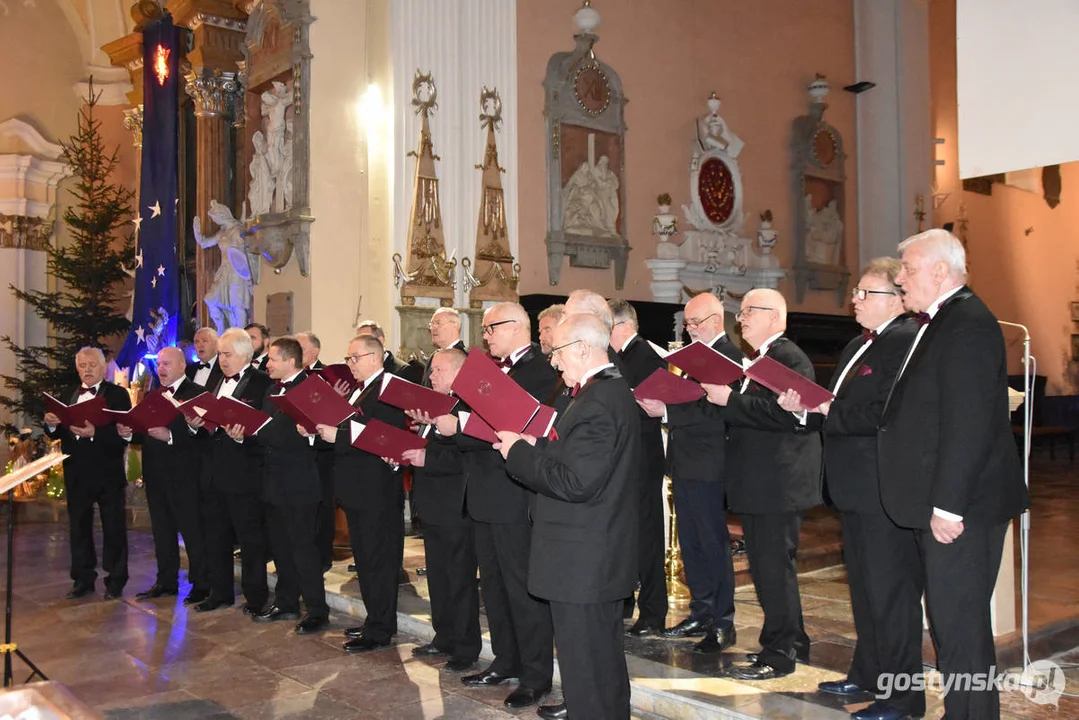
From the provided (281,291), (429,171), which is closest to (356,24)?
(429,171)

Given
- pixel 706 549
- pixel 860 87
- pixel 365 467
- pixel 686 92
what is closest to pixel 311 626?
pixel 365 467

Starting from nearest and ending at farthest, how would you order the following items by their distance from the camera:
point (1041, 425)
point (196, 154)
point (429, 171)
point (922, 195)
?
point (429, 171) → point (196, 154) → point (922, 195) → point (1041, 425)

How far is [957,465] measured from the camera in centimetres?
301

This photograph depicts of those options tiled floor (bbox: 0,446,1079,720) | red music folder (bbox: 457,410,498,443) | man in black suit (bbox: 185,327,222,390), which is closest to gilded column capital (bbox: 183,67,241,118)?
man in black suit (bbox: 185,327,222,390)

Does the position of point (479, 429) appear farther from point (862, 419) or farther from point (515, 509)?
point (862, 419)

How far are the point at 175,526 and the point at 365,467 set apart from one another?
2.15 meters

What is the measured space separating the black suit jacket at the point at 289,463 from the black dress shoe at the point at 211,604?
1.07 m

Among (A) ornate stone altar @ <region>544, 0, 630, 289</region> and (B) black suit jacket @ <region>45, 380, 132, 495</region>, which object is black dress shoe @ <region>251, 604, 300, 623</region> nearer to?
(B) black suit jacket @ <region>45, 380, 132, 495</region>

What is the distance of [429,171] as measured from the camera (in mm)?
8742

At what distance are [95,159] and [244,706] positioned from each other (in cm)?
995

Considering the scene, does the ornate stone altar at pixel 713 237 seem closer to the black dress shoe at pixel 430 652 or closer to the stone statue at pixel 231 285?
the stone statue at pixel 231 285

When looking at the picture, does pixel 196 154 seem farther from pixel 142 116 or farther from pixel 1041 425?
pixel 1041 425

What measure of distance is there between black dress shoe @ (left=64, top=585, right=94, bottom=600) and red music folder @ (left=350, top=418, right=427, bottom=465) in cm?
314

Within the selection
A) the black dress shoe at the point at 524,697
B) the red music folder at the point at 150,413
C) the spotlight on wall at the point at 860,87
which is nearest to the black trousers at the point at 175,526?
the red music folder at the point at 150,413
